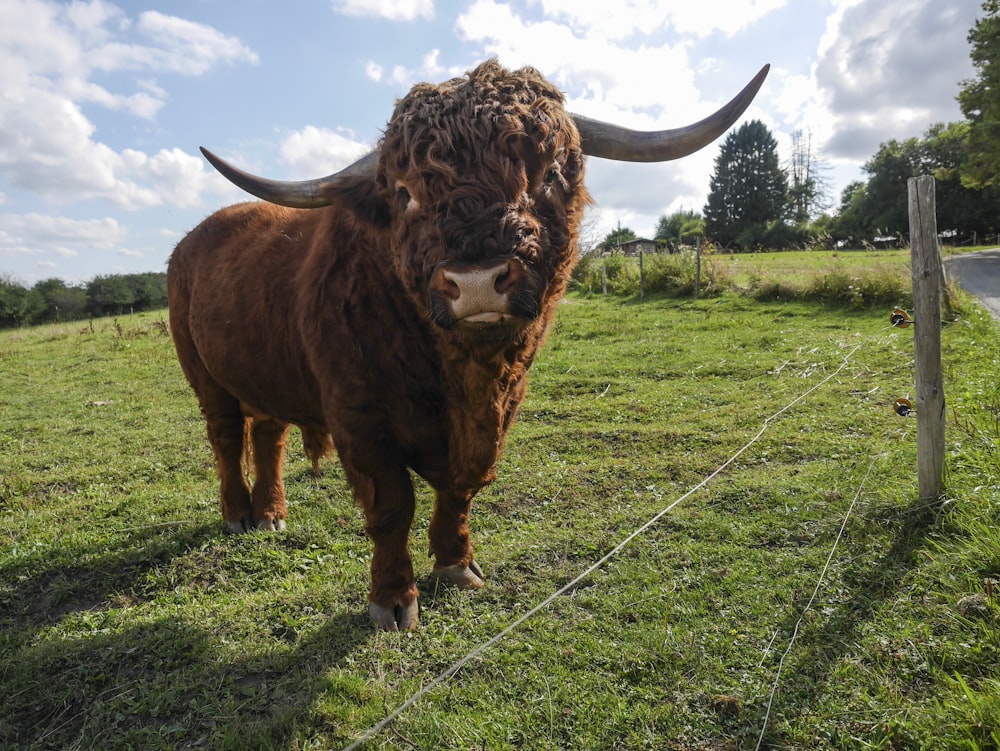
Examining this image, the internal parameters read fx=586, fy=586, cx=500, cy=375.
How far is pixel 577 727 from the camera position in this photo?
239 cm

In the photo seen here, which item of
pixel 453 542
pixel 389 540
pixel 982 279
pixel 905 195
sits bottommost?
pixel 453 542

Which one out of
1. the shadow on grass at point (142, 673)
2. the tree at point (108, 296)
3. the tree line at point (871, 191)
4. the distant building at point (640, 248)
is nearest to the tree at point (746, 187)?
the tree line at point (871, 191)

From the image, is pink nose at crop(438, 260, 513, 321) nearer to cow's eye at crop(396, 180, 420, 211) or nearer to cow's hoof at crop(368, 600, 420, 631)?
cow's eye at crop(396, 180, 420, 211)

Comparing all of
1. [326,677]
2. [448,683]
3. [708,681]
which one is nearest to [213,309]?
[326,677]

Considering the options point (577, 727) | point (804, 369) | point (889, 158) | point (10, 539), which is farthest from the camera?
point (889, 158)

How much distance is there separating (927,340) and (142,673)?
15.2 feet

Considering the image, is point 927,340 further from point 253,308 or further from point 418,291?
point 253,308

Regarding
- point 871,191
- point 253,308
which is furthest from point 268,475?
point 871,191

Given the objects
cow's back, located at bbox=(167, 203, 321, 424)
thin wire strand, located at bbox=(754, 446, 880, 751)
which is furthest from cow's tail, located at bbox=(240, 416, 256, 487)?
thin wire strand, located at bbox=(754, 446, 880, 751)

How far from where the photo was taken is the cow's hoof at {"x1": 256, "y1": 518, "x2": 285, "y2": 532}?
14.9 ft

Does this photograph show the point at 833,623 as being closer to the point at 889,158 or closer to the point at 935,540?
the point at 935,540

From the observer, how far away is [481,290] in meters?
2.06

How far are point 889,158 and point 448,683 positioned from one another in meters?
57.3

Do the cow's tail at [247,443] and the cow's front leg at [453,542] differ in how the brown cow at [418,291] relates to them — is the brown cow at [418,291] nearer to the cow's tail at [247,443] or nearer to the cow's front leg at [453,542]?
the cow's front leg at [453,542]
